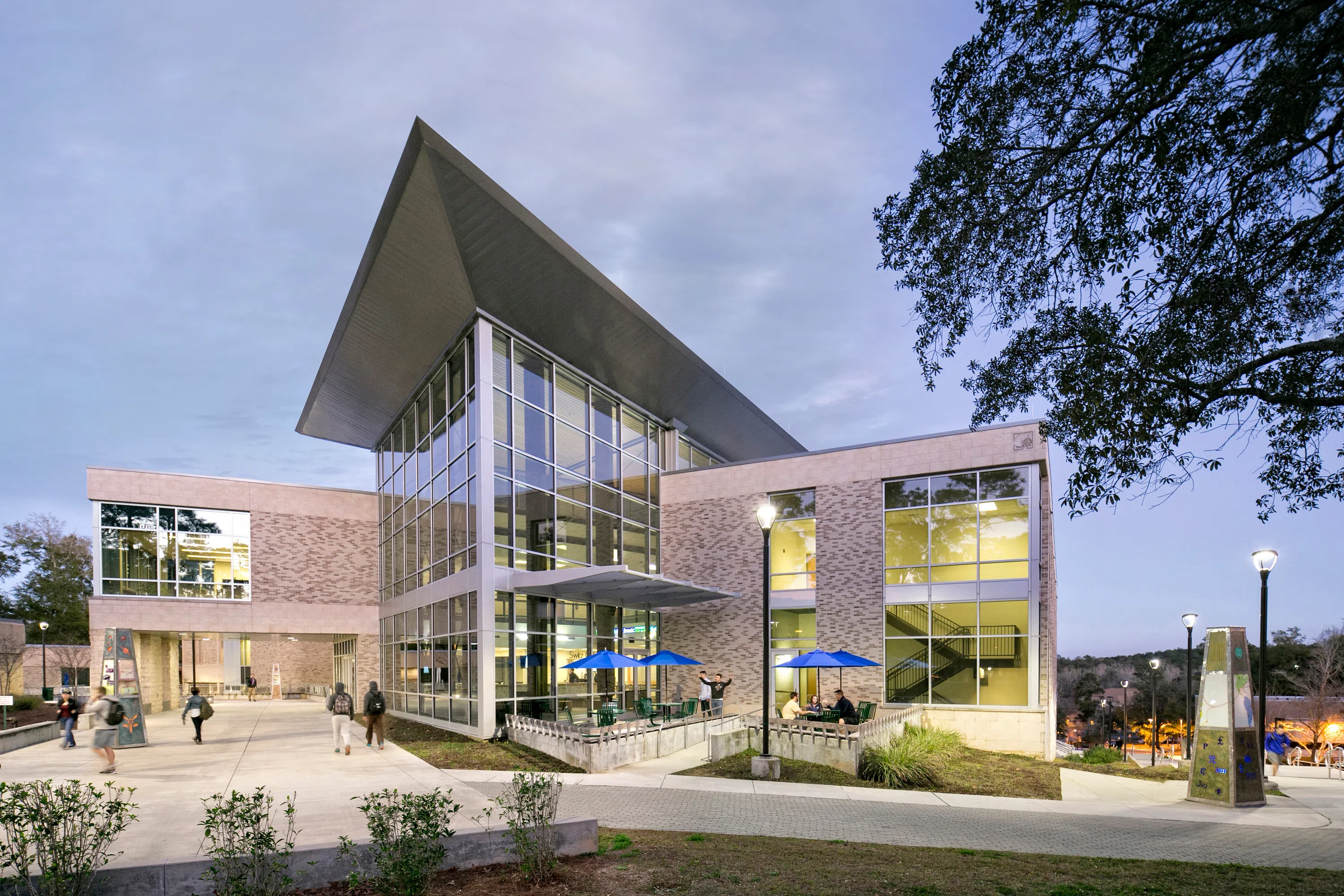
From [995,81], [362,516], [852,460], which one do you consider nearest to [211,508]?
[362,516]

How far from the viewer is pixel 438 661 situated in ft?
80.0

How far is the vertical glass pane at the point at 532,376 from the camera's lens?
23328mm

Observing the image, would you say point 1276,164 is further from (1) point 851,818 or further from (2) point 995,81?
(1) point 851,818

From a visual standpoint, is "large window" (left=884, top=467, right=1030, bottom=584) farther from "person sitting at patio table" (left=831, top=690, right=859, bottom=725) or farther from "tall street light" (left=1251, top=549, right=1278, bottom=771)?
"tall street light" (left=1251, top=549, right=1278, bottom=771)

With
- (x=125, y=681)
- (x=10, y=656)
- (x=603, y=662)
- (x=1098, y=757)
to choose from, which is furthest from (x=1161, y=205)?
(x=10, y=656)

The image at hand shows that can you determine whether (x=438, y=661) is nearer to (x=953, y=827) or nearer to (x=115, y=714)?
(x=115, y=714)

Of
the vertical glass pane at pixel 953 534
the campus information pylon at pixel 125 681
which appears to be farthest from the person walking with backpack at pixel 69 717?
the vertical glass pane at pixel 953 534

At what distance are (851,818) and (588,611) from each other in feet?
47.2

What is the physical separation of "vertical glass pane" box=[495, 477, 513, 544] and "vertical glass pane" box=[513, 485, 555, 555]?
139 millimetres

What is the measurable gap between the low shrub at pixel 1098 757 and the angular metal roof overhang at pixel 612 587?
1103 cm

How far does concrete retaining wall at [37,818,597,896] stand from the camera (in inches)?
257

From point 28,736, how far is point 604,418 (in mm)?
18007

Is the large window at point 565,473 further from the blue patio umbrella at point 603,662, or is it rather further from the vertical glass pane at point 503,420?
the blue patio umbrella at point 603,662

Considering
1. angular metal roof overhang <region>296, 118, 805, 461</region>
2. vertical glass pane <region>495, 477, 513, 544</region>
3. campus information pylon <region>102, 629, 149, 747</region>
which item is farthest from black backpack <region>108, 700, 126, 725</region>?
angular metal roof overhang <region>296, 118, 805, 461</region>
